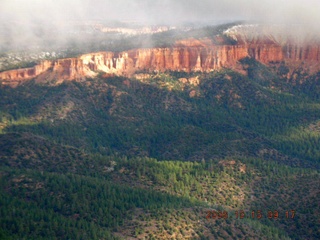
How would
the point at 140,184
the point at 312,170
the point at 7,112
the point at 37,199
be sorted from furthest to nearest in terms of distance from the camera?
1. the point at 7,112
2. the point at 312,170
3. the point at 140,184
4. the point at 37,199

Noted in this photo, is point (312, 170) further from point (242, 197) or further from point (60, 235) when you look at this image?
point (60, 235)

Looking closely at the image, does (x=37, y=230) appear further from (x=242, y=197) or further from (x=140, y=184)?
(x=242, y=197)

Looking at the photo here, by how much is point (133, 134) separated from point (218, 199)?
5077 cm

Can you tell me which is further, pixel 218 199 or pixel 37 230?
pixel 218 199

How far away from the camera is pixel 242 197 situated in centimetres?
15225

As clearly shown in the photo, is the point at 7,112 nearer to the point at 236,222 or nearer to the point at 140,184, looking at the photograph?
the point at 140,184

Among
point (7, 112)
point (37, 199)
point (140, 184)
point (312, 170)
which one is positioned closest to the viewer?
point (37, 199)

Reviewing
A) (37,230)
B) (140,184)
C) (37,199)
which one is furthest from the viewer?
(140,184)

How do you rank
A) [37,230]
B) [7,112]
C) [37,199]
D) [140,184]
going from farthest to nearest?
[7,112] < [140,184] < [37,199] < [37,230]

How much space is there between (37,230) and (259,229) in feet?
116

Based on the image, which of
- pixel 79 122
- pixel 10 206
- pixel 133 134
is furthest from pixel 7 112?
pixel 10 206

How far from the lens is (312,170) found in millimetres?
173250

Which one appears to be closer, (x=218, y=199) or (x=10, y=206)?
(x=10, y=206)

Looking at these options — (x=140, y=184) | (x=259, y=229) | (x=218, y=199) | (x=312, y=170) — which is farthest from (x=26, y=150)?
(x=312, y=170)
